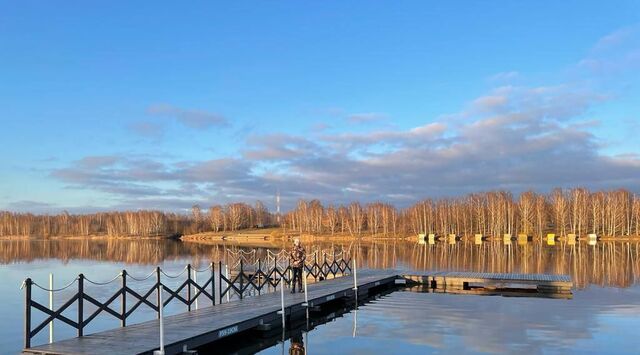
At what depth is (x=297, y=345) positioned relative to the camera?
53.2 feet

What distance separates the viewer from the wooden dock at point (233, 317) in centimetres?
1259

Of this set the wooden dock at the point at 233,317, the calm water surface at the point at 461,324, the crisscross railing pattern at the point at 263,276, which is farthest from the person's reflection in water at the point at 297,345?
the crisscross railing pattern at the point at 263,276

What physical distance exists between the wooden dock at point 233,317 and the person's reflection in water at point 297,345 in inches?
33.7

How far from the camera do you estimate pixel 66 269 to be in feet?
149

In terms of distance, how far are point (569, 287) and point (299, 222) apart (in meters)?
137

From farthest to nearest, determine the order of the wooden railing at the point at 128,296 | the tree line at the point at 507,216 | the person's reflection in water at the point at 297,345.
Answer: the tree line at the point at 507,216 → the person's reflection in water at the point at 297,345 → the wooden railing at the point at 128,296

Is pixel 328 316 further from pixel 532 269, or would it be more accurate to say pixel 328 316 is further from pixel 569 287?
pixel 532 269

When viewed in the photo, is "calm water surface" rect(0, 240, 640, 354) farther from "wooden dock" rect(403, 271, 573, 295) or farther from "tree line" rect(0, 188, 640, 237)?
"tree line" rect(0, 188, 640, 237)

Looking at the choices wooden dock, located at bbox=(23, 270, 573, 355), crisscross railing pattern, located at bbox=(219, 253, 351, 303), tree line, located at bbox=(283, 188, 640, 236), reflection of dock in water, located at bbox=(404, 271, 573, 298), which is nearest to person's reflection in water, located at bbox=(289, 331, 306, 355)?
wooden dock, located at bbox=(23, 270, 573, 355)

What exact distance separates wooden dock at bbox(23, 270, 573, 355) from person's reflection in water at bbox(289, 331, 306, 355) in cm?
86

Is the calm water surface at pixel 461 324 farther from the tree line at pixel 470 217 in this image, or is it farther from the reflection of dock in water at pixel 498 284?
the tree line at pixel 470 217

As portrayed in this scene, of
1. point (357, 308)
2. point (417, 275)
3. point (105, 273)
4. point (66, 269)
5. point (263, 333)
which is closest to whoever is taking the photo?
point (263, 333)

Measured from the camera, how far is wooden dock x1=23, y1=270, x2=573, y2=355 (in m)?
12.6

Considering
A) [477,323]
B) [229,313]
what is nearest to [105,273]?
[229,313]
